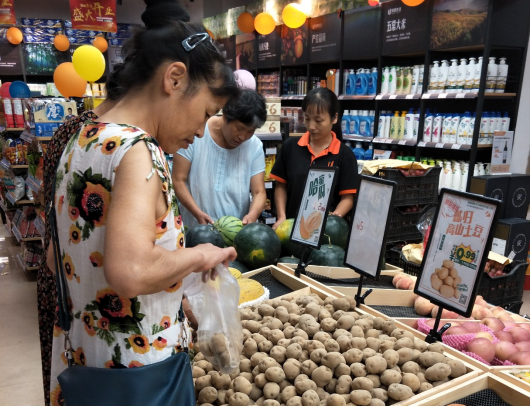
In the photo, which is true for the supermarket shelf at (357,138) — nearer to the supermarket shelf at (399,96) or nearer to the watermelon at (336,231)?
the supermarket shelf at (399,96)

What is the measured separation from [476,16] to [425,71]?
70 centimetres

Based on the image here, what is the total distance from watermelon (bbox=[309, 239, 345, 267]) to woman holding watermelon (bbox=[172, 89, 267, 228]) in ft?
1.97

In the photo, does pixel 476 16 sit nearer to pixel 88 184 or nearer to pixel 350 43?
pixel 350 43

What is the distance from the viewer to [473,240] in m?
1.28

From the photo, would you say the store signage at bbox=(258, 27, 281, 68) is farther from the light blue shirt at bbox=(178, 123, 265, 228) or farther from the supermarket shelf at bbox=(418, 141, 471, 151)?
the light blue shirt at bbox=(178, 123, 265, 228)

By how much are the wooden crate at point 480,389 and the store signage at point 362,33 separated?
4.74 m

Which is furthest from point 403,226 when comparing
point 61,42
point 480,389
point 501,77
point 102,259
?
point 61,42

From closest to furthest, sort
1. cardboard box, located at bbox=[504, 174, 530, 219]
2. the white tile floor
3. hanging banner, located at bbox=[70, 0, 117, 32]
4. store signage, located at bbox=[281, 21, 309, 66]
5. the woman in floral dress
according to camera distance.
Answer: the woman in floral dress
the white tile floor
cardboard box, located at bbox=[504, 174, 530, 219]
store signage, located at bbox=[281, 21, 309, 66]
hanging banner, located at bbox=[70, 0, 117, 32]

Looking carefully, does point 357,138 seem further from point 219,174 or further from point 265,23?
point 219,174

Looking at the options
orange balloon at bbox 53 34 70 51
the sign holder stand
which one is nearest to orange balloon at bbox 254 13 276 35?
orange balloon at bbox 53 34 70 51

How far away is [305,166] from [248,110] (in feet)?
2.43

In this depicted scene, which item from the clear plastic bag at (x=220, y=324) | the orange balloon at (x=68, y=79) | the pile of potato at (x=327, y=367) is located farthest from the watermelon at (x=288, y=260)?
the orange balloon at (x=68, y=79)

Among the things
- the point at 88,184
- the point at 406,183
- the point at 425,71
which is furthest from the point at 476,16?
the point at 88,184

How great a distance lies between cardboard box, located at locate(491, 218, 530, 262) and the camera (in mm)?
3500
